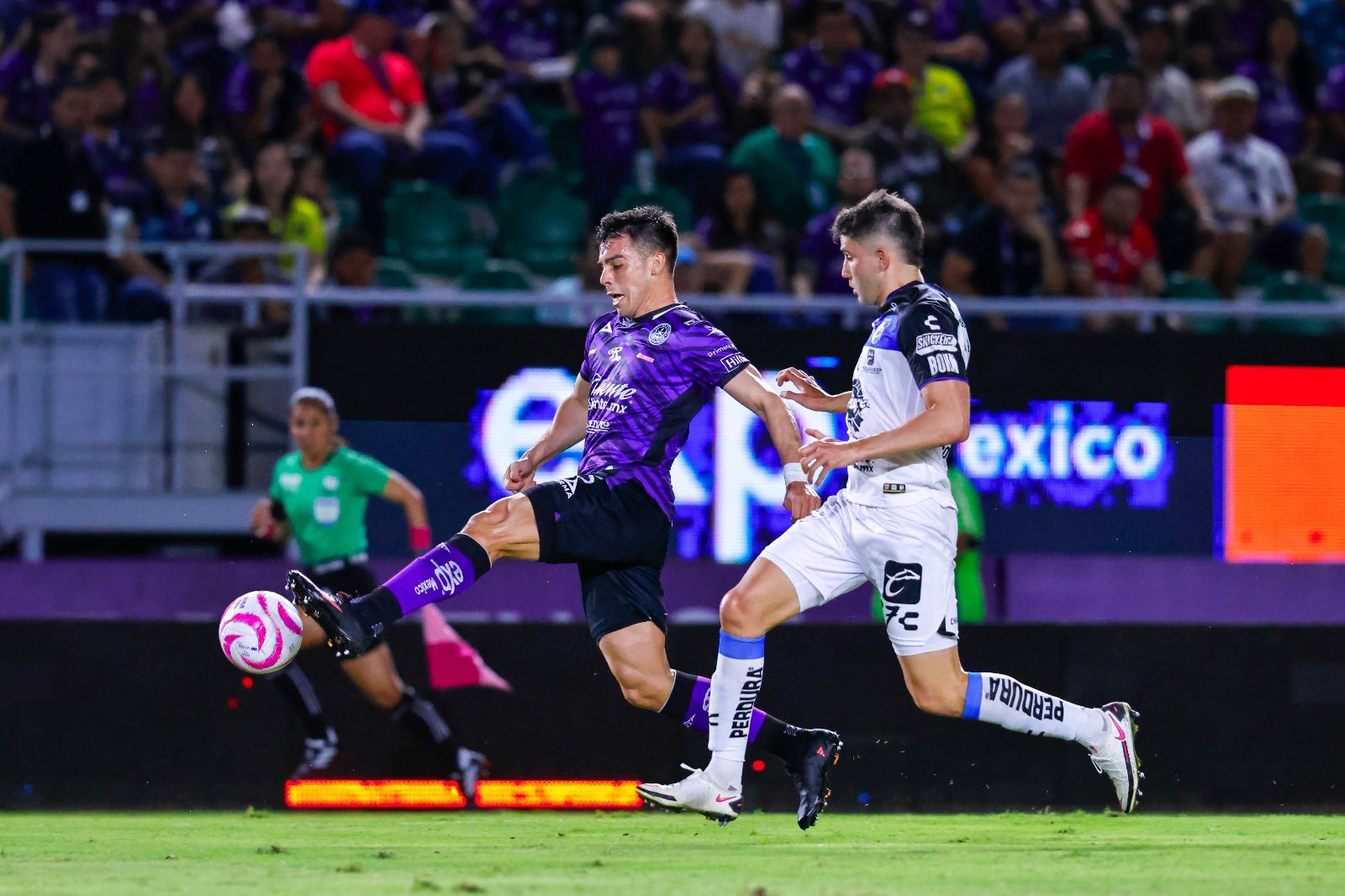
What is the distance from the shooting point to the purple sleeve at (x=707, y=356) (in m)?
7.01

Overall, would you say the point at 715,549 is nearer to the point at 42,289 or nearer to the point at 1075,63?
the point at 42,289

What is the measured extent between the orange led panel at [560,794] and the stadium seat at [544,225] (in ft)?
15.5

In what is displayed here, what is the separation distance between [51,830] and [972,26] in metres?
10.8

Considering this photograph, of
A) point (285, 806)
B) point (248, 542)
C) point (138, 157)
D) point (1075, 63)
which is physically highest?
point (1075, 63)

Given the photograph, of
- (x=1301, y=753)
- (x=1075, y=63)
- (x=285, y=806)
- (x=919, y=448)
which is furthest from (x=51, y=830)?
(x=1075, y=63)

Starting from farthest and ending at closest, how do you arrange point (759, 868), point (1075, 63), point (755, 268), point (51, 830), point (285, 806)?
point (1075, 63) → point (755, 268) → point (285, 806) → point (51, 830) → point (759, 868)

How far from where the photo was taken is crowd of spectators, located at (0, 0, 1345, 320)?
484 inches

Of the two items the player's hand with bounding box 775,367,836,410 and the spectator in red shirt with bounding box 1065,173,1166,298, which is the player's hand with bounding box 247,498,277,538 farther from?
the spectator in red shirt with bounding box 1065,173,1166,298

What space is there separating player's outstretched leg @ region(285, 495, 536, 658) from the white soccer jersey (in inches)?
48.8

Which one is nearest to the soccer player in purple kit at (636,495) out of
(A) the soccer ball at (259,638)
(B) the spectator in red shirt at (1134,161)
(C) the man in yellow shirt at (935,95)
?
(A) the soccer ball at (259,638)

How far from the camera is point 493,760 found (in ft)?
30.5

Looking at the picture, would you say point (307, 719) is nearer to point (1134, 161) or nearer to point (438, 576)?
point (438, 576)

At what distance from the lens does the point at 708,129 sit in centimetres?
1380

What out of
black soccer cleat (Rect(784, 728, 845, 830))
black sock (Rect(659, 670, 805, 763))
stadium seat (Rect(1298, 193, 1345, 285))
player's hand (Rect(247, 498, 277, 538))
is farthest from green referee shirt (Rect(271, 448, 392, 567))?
stadium seat (Rect(1298, 193, 1345, 285))
